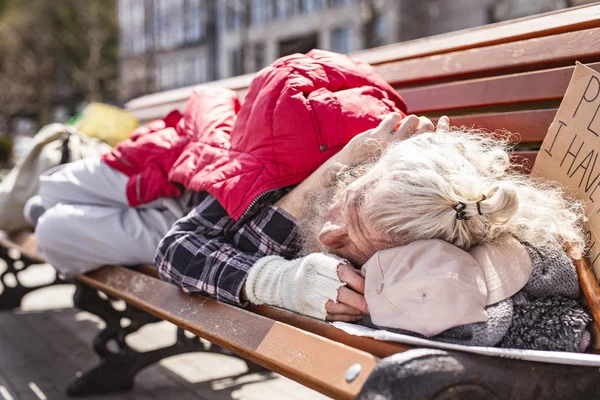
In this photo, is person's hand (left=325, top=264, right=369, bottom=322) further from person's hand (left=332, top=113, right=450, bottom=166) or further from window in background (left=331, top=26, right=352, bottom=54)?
window in background (left=331, top=26, right=352, bottom=54)

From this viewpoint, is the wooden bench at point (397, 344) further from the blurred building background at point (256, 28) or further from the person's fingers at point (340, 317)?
the blurred building background at point (256, 28)

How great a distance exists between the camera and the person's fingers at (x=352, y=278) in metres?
1.65

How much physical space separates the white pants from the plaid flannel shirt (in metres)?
0.60

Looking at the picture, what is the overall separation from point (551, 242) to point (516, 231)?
0.32ft

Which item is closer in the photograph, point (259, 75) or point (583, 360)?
point (583, 360)

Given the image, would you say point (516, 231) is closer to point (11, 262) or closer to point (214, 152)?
point (214, 152)

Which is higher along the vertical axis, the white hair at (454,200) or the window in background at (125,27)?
the white hair at (454,200)

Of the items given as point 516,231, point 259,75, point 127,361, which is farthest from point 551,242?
point 127,361

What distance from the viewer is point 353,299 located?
5.41ft

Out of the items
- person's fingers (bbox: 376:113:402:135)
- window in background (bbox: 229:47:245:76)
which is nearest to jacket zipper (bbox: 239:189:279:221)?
person's fingers (bbox: 376:113:402:135)

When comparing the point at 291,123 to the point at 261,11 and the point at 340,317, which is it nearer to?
the point at 340,317

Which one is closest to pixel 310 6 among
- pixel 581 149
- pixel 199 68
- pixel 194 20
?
pixel 194 20

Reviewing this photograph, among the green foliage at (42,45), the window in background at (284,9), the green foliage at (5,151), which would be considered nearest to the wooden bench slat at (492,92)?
the green foliage at (5,151)

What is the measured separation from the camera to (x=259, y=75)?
235 centimetres
